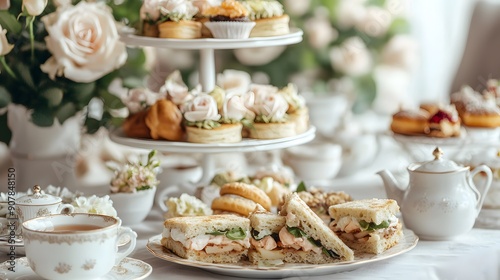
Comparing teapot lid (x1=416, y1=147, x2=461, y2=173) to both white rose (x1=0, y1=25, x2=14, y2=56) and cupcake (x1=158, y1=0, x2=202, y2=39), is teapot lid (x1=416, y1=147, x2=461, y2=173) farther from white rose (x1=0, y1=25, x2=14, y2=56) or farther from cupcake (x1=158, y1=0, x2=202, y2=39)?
white rose (x1=0, y1=25, x2=14, y2=56)

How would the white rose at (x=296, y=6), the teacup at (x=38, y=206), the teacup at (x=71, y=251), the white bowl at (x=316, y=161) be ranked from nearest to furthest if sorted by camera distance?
1. the teacup at (x=71, y=251)
2. the teacup at (x=38, y=206)
3. the white bowl at (x=316, y=161)
4. the white rose at (x=296, y=6)

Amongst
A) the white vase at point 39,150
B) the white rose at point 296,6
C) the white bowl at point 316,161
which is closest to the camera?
the white vase at point 39,150

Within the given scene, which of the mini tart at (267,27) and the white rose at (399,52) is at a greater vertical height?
the mini tart at (267,27)

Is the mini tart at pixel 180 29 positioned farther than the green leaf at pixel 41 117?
No

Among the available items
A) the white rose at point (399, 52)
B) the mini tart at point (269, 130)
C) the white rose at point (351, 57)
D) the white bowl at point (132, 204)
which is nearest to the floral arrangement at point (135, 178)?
the white bowl at point (132, 204)

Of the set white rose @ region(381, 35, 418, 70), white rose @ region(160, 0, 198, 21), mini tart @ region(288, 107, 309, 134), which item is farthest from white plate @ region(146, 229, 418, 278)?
white rose @ region(381, 35, 418, 70)

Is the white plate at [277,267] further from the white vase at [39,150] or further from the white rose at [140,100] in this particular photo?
the white vase at [39,150]

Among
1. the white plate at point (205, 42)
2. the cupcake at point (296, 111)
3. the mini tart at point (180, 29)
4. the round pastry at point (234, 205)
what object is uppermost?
the mini tart at point (180, 29)
